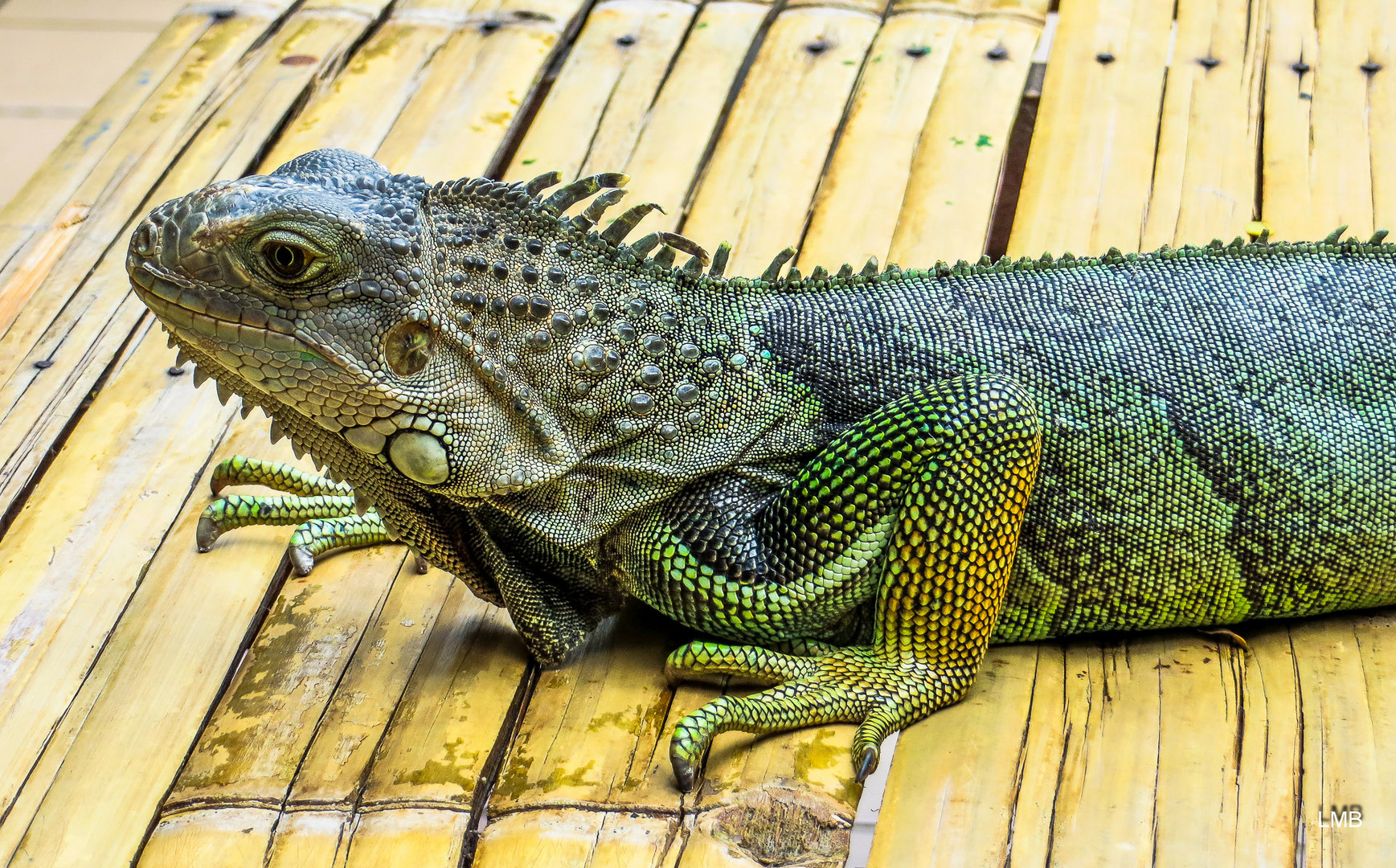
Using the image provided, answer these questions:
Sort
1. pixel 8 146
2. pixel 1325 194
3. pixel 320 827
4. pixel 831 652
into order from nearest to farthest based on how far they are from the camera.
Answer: pixel 320 827, pixel 831 652, pixel 1325 194, pixel 8 146

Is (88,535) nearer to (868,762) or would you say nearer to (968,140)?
(868,762)

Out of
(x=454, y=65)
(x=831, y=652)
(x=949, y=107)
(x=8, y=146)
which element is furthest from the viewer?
(x=8, y=146)

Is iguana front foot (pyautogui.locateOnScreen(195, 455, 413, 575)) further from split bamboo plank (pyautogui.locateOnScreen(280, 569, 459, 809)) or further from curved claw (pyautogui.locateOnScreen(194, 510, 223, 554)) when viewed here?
split bamboo plank (pyautogui.locateOnScreen(280, 569, 459, 809))

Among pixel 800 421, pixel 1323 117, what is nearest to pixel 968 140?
pixel 1323 117

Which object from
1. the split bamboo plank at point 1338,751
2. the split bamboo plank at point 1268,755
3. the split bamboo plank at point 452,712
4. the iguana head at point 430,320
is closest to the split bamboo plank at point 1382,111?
the split bamboo plank at point 1338,751

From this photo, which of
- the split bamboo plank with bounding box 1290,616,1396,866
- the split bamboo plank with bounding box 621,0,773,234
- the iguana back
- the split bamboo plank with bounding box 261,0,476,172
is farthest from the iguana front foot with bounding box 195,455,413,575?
the split bamboo plank with bounding box 1290,616,1396,866

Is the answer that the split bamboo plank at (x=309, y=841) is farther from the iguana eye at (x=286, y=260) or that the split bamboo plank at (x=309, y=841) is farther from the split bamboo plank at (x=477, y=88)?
the split bamboo plank at (x=477, y=88)

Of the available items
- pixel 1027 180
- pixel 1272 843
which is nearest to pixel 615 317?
pixel 1272 843

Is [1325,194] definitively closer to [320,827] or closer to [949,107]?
[949,107]
